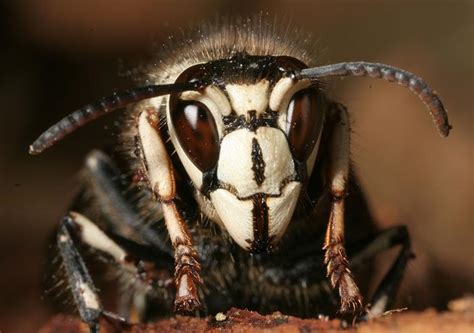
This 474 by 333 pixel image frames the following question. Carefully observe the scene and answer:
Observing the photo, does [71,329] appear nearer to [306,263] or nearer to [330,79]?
[306,263]

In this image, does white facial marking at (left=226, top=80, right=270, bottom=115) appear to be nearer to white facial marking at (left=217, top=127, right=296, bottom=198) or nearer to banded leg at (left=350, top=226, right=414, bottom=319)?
white facial marking at (left=217, top=127, right=296, bottom=198)

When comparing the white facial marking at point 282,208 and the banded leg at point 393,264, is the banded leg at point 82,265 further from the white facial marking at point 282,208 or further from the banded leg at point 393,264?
the banded leg at point 393,264

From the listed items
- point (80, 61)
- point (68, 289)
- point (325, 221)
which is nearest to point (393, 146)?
point (80, 61)

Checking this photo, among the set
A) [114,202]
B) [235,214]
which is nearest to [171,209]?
[235,214]

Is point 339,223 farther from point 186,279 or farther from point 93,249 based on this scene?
point 93,249

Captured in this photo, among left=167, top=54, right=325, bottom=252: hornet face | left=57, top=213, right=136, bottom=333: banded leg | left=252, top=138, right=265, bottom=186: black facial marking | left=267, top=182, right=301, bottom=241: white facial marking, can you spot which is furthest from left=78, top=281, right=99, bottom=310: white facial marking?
left=252, top=138, right=265, bottom=186: black facial marking

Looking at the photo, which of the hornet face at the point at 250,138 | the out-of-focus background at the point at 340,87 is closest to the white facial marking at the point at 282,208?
the hornet face at the point at 250,138

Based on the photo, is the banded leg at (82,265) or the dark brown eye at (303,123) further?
the banded leg at (82,265)
